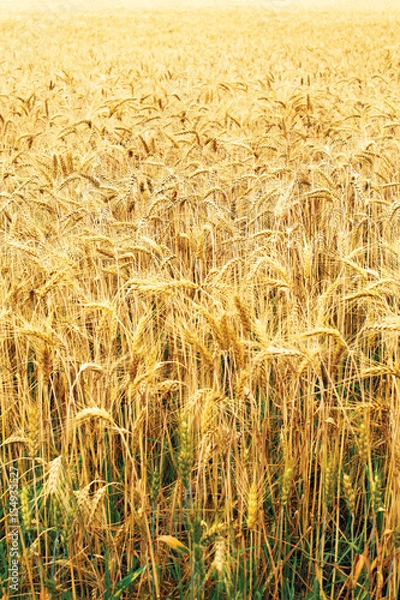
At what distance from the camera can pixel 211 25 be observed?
75.7 ft

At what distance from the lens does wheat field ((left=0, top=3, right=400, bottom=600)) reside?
1.56 metres

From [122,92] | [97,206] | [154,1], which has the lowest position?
[97,206]

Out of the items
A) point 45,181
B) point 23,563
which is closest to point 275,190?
point 45,181

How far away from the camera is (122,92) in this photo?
22.3 ft

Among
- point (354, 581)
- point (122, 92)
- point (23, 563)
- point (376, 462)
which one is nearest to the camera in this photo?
point (354, 581)

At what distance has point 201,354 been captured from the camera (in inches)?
65.9

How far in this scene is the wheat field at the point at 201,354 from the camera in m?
1.56

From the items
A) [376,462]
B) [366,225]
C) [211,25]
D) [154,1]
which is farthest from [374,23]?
[154,1]

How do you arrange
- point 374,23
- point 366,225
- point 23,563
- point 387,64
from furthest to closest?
point 374,23 → point 387,64 → point 366,225 → point 23,563

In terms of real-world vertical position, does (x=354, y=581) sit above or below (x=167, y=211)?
below

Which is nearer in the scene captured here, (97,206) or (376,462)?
(376,462)

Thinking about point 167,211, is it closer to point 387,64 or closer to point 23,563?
point 23,563

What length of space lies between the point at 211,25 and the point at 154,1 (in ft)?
91.5

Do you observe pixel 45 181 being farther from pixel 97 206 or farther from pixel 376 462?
pixel 376 462
